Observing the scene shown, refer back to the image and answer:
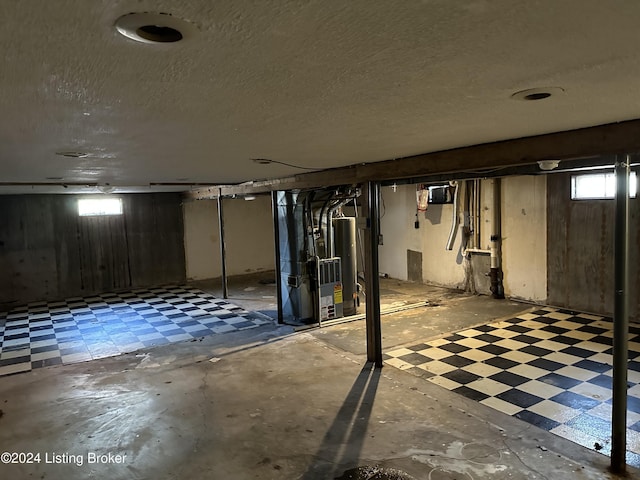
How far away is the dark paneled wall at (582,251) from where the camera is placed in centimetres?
538

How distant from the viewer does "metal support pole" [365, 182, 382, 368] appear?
4.09 metres

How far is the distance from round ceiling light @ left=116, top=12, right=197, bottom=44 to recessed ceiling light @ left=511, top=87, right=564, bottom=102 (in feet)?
4.01

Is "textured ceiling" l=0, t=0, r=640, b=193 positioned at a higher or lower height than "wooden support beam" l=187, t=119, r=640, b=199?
higher

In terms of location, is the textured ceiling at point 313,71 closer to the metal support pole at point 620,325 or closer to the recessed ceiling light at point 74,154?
the recessed ceiling light at point 74,154

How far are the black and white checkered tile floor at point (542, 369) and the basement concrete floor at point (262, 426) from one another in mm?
224

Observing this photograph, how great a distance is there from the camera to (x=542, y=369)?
3.92 m

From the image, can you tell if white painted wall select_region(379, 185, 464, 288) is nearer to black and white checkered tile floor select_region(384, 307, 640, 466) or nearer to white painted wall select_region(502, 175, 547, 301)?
white painted wall select_region(502, 175, 547, 301)

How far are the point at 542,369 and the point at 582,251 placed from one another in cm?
250

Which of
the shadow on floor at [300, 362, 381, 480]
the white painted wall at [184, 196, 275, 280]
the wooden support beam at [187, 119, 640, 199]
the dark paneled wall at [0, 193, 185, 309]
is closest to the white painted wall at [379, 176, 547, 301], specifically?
the white painted wall at [184, 196, 275, 280]

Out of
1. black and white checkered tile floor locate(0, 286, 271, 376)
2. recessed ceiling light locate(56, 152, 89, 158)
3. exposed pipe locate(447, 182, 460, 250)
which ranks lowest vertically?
black and white checkered tile floor locate(0, 286, 271, 376)

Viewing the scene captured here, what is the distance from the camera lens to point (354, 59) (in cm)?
121

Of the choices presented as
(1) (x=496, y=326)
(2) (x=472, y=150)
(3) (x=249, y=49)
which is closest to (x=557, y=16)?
(3) (x=249, y=49)

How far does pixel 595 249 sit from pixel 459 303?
190 cm

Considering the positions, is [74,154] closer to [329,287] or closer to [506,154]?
[506,154]
